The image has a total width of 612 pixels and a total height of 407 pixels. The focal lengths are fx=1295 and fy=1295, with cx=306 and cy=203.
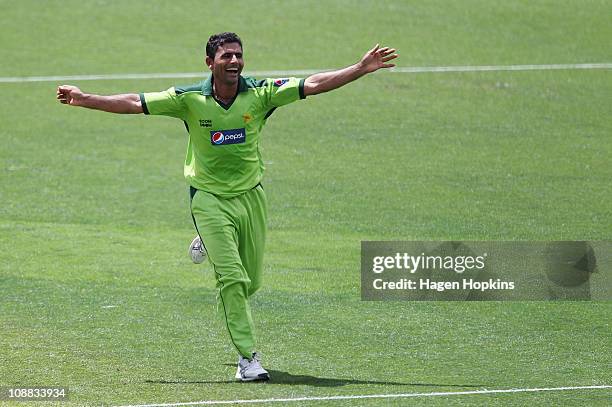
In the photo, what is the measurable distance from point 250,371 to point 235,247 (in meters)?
1.04

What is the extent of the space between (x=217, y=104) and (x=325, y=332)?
8.15 feet

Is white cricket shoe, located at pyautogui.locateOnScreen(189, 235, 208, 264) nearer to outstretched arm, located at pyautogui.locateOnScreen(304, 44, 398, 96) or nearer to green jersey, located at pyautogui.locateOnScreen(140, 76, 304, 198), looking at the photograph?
green jersey, located at pyautogui.locateOnScreen(140, 76, 304, 198)

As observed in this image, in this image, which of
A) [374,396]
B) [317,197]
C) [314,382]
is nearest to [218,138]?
[314,382]

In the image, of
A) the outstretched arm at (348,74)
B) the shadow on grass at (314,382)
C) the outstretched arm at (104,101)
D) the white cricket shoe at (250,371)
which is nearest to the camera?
the shadow on grass at (314,382)

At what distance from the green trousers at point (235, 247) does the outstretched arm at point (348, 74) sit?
3.29 feet

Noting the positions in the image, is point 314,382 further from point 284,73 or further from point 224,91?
point 284,73

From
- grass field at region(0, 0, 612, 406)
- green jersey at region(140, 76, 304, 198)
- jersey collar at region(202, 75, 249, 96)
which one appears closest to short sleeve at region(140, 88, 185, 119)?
green jersey at region(140, 76, 304, 198)

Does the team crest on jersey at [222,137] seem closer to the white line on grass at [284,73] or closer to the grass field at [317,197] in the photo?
the grass field at [317,197]

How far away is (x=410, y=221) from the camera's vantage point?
1678cm

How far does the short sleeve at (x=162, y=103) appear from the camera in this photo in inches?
403

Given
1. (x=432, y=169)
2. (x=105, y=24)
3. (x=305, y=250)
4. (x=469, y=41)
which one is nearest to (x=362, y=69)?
(x=305, y=250)

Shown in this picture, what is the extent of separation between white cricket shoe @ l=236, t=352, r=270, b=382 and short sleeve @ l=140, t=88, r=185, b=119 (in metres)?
2.06

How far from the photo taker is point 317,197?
18.2 m

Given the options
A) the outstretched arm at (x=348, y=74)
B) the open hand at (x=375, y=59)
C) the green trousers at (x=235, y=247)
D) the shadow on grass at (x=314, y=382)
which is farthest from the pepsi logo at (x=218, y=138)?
the shadow on grass at (x=314, y=382)
